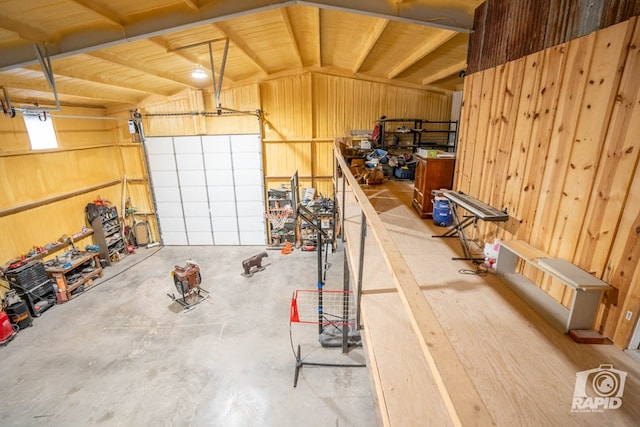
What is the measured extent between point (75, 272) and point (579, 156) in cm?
1174

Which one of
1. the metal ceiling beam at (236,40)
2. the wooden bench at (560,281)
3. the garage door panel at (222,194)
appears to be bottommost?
the garage door panel at (222,194)

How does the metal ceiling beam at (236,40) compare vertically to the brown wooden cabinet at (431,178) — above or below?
above

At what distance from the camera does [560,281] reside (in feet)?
8.02

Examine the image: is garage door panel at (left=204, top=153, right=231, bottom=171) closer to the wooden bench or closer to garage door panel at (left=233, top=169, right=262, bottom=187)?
garage door panel at (left=233, top=169, right=262, bottom=187)

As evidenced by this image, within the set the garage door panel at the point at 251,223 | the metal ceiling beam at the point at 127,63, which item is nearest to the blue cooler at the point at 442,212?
the metal ceiling beam at the point at 127,63

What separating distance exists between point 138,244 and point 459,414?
13.5 meters

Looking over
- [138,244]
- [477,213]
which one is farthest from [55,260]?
[477,213]

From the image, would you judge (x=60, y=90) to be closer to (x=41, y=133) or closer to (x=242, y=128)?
(x=41, y=133)

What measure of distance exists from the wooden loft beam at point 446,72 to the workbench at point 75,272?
11.5 metres

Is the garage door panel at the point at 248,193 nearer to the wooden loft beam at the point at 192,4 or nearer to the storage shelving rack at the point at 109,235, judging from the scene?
the storage shelving rack at the point at 109,235

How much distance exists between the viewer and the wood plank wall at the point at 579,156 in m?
1.94

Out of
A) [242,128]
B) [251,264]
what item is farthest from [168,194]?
[251,264]

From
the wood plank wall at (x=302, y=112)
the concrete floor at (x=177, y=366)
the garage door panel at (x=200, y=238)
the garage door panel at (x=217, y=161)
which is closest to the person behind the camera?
the concrete floor at (x=177, y=366)

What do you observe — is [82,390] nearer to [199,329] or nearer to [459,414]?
[199,329]
